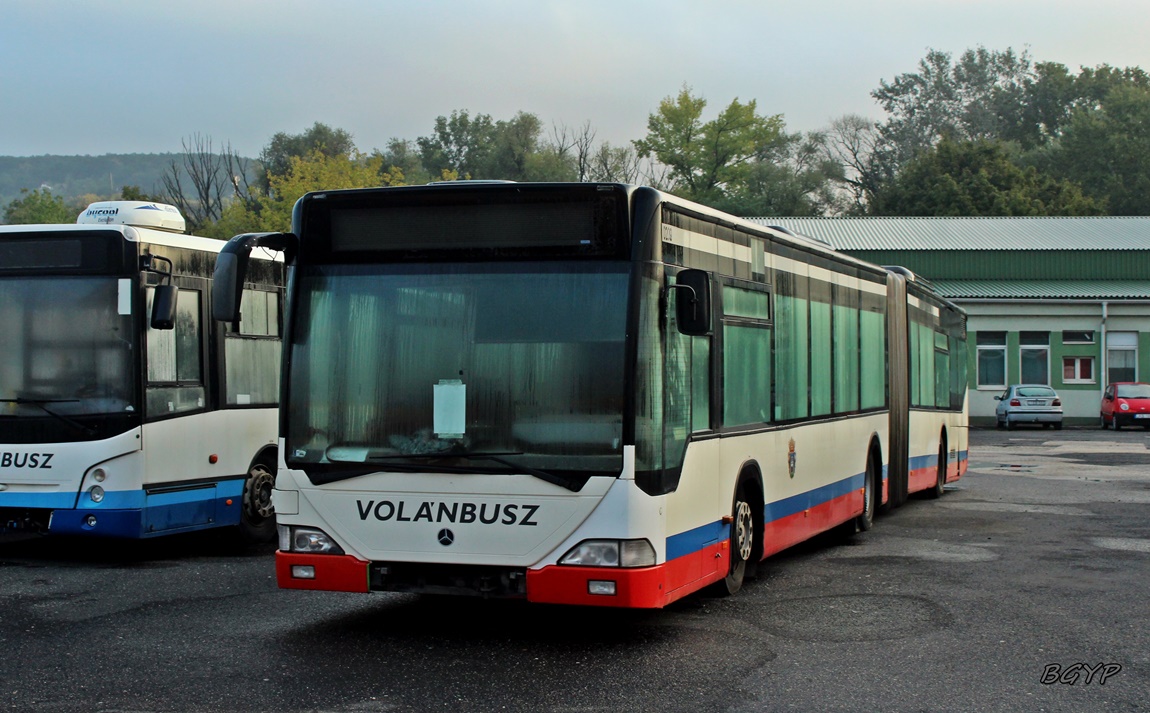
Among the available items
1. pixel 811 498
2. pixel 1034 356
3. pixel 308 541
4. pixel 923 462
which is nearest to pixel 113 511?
pixel 308 541

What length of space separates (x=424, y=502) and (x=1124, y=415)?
3943 cm

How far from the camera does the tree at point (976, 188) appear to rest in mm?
71250

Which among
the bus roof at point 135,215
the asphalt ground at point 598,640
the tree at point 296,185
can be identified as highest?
the tree at point 296,185

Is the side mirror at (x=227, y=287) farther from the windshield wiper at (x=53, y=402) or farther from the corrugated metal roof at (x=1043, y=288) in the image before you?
the corrugated metal roof at (x=1043, y=288)

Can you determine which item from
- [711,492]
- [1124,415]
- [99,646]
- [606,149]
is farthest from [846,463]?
[606,149]

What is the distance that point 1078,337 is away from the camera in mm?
49594

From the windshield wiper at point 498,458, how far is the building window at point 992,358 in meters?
44.8

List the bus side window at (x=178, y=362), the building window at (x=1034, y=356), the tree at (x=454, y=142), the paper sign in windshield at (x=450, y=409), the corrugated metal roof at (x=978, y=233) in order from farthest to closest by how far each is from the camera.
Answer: the tree at (x=454, y=142) → the corrugated metal roof at (x=978, y=233) → the building window at (x=1034, y=356) → the bus side window at (x=178, y=362) → the paper sign in windshield at (x=450, y=409)

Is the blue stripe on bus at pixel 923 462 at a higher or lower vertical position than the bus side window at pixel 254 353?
lower

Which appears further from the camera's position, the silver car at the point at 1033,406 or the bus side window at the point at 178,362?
the silver car at the point at 1033,406

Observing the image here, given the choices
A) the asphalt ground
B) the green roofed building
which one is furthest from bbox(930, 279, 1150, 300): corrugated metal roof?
the asphalt ground

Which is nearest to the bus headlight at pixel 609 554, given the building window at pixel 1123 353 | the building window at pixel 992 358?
the building window at pixel 992 358

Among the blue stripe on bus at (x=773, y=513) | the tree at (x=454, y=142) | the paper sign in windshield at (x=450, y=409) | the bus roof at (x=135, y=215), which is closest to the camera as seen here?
the paper sign in windshield at (x=450, y=409)

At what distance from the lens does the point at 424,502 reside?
25.2ft
